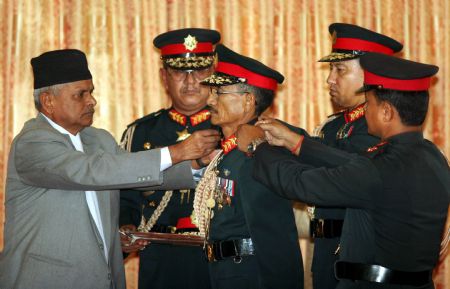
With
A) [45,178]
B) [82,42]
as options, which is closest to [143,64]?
[82,42]

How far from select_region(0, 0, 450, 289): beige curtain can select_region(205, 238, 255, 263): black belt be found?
2.06 metres

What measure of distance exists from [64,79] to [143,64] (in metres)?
1.63

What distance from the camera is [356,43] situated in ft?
12.5

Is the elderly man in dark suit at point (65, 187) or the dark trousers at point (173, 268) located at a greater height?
the elderly man in dark suit at point (65, 187)

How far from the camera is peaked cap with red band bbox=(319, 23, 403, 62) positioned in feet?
12.5

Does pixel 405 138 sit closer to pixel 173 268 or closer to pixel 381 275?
pixel 381 275

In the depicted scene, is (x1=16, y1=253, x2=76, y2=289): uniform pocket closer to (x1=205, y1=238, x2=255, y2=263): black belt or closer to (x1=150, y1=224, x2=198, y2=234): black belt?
(x1=205, y1=238, x2=255, y2=263): black belt

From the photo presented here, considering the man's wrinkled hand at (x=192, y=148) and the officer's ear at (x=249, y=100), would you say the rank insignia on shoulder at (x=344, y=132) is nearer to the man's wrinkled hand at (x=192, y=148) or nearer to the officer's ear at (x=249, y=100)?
the officer's ear at (x=249, y=100)

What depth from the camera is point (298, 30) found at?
16.9 feet

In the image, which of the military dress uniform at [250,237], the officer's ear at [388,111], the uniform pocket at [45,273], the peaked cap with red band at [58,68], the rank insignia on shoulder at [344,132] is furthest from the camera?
the rank insignia on shoulder at [344,132]

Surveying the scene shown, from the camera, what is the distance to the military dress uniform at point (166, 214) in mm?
3998

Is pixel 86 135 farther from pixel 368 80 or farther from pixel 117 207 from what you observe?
pixel 368 80

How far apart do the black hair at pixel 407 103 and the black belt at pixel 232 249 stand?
0.92 meters

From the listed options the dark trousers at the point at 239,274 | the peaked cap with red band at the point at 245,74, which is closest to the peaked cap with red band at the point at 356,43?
the peaked cap with red band at the point at 245,74
